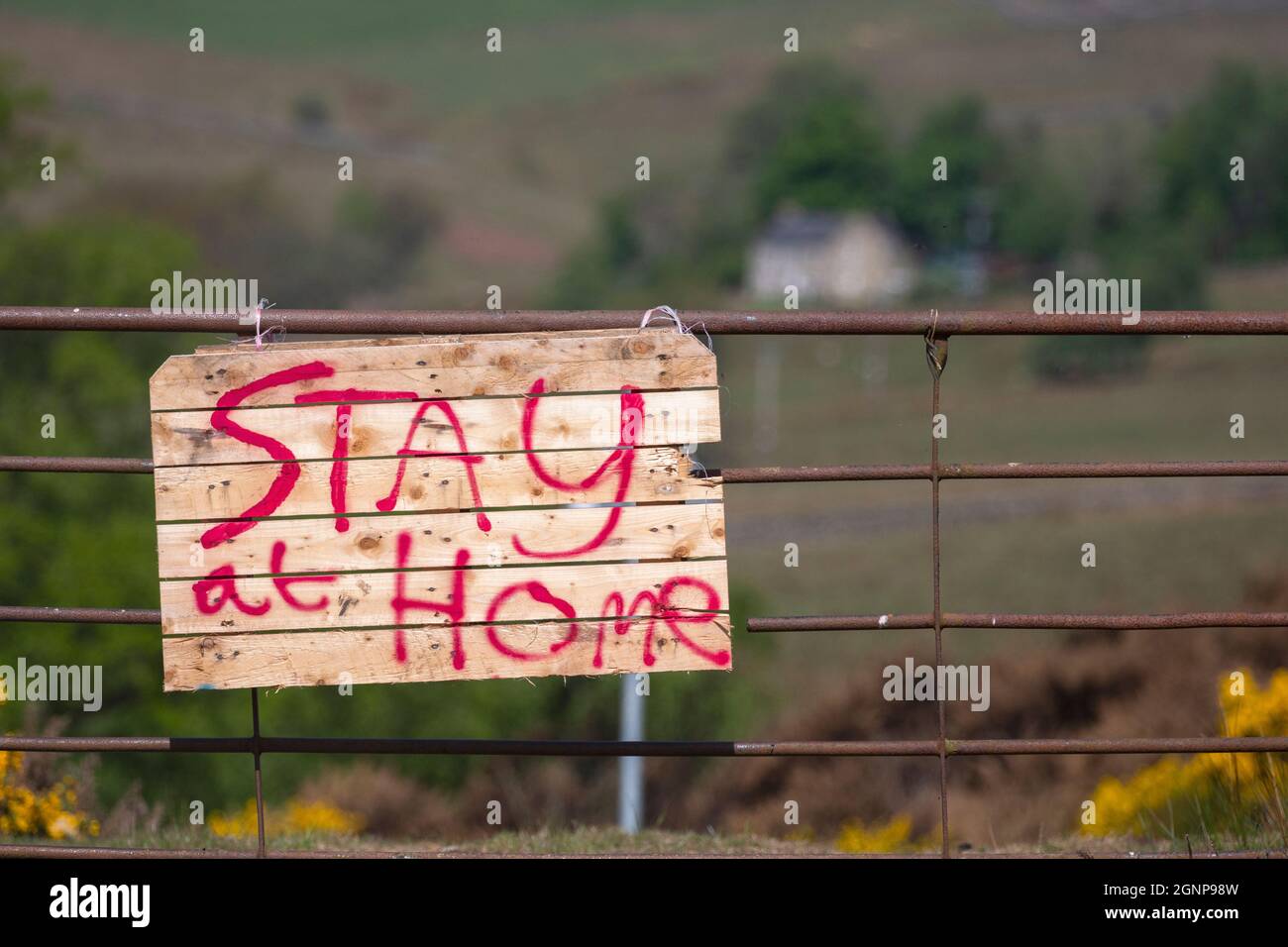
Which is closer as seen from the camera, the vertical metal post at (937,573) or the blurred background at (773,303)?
the vertical metal post at (937,573)

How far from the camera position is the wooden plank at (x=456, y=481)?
11.2 feet

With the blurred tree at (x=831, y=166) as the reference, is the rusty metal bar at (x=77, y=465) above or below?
below

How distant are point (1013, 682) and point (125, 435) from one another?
20.2 m

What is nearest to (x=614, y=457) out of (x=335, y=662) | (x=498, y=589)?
(x=498, y=589)

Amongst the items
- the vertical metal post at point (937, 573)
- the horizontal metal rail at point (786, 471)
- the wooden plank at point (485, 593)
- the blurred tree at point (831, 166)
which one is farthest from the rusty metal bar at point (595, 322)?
the blurred tree at point (831, 166)

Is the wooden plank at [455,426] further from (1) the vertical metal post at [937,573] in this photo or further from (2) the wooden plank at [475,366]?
(1) the vertical metal post at [937,573]

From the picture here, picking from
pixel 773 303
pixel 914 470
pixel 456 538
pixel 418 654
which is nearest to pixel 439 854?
pixel 418 654

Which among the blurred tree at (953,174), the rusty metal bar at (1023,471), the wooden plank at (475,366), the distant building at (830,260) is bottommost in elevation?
the rusty metal bar at (1023,471)

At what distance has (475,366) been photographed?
3402 millimetres

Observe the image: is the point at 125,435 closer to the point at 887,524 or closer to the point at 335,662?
the point at 335,662

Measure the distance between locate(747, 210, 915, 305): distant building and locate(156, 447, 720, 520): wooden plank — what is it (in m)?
86.6

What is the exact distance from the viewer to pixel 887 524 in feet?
180

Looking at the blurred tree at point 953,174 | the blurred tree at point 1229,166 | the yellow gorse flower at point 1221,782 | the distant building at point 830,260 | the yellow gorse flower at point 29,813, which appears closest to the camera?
the yellow gorse flower at point 1221,782

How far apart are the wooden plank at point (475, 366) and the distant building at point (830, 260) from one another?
8660cm
